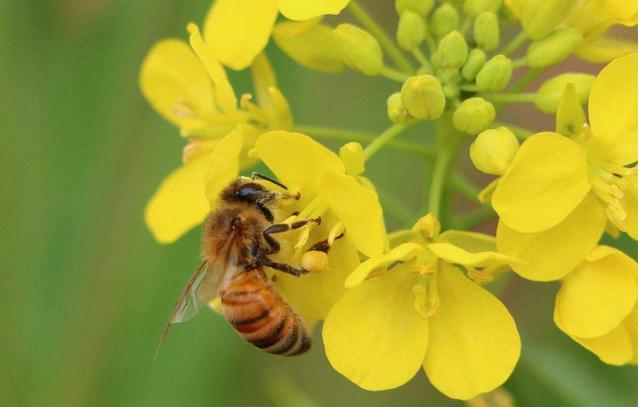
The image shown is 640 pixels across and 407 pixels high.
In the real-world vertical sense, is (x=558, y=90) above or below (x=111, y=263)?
above

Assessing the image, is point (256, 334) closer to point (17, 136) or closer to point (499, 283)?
point (499, 283)

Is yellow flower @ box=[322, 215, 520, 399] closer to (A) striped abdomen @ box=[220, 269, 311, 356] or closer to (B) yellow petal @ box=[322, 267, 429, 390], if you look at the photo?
(B) yellow petal @ box=[322, 267, 429, 390]

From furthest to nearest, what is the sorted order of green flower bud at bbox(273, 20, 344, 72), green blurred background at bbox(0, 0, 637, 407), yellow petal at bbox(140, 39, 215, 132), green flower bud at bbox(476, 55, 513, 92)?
green blurred background at bbox(0, 0, 637, 407) → yellow petal at bbox(140, 39, 215, 132) → green flower bud at bbox(273, 20, 344, 72) → green flower bud at bbox(476, 55, 513, 92)

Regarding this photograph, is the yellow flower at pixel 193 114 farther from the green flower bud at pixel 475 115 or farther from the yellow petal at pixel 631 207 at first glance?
the yellow petal at pixel 631 207

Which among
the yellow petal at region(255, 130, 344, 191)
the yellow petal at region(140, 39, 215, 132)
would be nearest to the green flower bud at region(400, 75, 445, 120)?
the yellow petal at region(255, 130, 344, 191)

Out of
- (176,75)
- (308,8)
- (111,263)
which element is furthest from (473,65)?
(111,263)

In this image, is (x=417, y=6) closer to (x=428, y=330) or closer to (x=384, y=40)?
(x=384, y=40)
